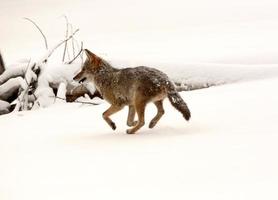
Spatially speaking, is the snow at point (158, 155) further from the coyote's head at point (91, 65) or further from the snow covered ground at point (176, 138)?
the coyote's head at point (91, 65)

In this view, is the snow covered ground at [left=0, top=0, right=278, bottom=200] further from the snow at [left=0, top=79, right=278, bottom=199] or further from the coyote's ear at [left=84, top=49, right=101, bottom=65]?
the coyote's ear at [left=84, top=49, right=101, bottom=65]

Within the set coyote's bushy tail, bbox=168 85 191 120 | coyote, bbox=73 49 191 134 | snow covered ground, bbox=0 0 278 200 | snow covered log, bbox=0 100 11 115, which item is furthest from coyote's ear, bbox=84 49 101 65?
snow covered log, bbox=0 100 11 115

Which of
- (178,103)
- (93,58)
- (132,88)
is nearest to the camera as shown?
(178,103)

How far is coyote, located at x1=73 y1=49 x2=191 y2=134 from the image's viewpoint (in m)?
5.70

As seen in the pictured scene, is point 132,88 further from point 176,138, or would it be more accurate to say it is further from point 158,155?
point 158,155

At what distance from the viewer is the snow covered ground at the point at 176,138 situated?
3.76 meters

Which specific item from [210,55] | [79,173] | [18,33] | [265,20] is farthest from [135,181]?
[18,33]

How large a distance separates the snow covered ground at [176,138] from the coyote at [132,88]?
0.61 ft

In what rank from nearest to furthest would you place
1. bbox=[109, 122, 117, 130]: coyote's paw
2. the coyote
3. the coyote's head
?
the coyote
bbox=[109, 122, 117, 130]: coyote's paw
the coyote's head

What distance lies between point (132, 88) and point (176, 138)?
2.98 ft

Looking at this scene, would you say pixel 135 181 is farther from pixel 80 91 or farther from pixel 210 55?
pixel 210 55

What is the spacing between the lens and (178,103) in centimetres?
564

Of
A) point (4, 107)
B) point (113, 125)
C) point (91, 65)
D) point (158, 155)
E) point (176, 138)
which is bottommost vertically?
point (4, 107)

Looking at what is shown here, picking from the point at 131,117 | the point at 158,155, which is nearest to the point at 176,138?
the point at 158,155
